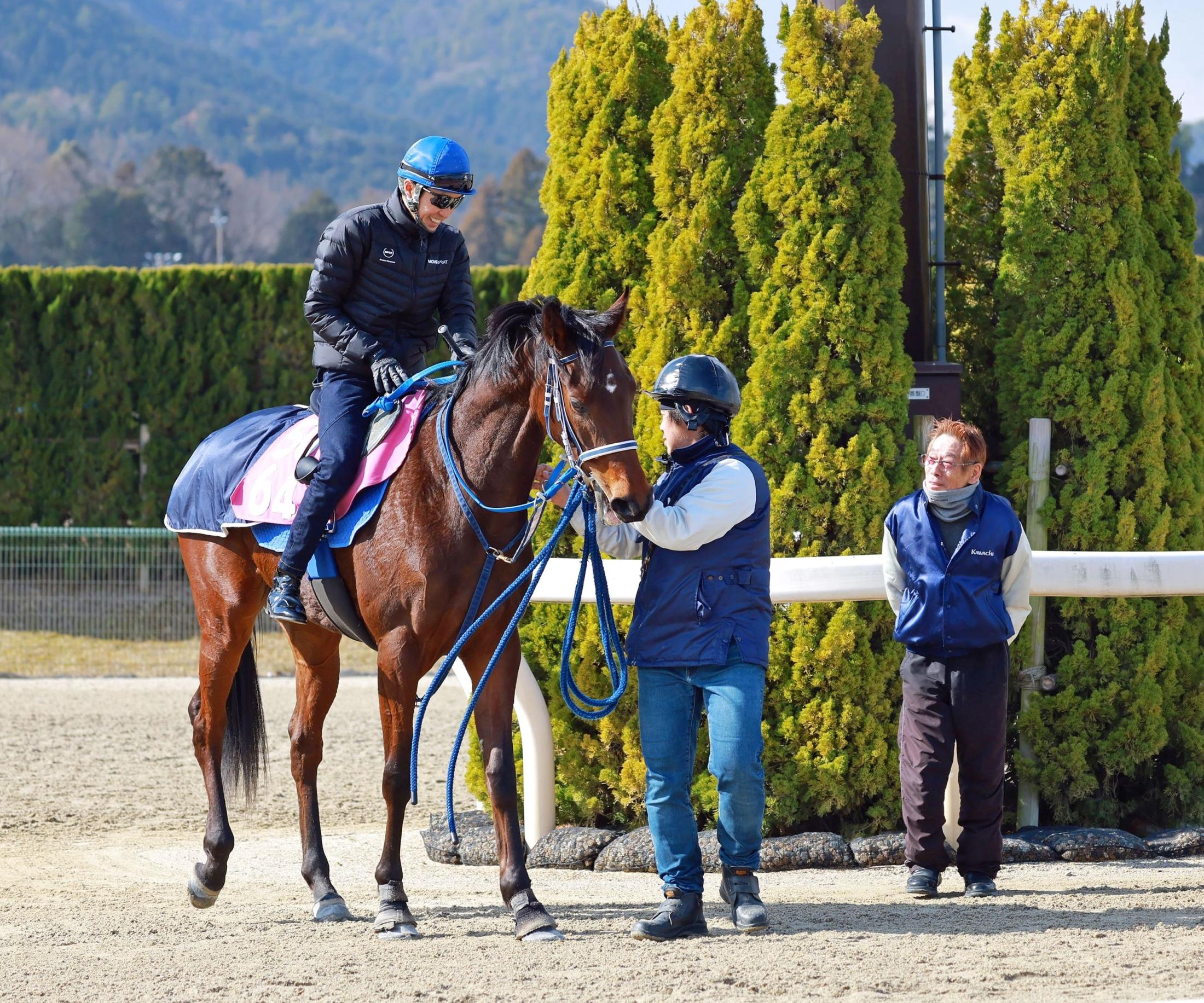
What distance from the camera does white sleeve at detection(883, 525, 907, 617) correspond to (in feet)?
17.3

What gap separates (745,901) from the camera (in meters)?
4.56

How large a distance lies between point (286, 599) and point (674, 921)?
5.54 feet

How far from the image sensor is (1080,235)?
6.02 meters

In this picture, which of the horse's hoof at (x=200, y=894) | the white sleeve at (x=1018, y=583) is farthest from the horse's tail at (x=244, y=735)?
the white sleeve at (x=1018, y=583)

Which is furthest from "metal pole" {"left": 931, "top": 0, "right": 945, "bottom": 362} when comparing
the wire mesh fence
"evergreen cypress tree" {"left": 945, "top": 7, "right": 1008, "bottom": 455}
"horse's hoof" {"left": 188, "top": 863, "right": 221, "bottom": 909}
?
the wire mesh fence

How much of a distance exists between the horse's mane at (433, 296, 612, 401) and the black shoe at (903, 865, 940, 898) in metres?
2.20

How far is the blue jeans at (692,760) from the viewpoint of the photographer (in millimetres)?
4523

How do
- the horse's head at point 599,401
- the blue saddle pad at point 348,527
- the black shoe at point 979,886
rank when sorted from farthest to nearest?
1. the black shoe at point 979,886
2. the blue saddle pad at point 348,527
3. the horse's head at point 599,401

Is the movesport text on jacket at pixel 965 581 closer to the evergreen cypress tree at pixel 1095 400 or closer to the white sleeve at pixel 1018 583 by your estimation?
the white sleeve at pixel 1018 583

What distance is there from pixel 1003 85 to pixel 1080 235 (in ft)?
2.67

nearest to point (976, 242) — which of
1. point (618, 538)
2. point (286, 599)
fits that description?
point (618, 538)

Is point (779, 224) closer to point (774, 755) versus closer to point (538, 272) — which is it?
point (538, 272)

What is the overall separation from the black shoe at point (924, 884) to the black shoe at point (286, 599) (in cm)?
232

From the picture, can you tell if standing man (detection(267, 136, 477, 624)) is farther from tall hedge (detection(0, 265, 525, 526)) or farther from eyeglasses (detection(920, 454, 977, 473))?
tall hedge (detection(0, 265, 525, 526))
